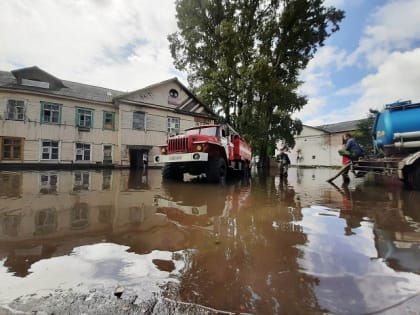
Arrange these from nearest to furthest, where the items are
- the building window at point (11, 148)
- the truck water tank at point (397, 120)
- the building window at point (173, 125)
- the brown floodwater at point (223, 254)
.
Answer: the brown floodwater at point (223, 254)
the truck water tank at point (397, 120)
the building window at point (11, 148)
the building window at point (173, 125)

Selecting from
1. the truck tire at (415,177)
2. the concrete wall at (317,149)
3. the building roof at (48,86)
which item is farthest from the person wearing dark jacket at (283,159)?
the concrete wall at (317,149)

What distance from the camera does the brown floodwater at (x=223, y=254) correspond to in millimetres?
1762

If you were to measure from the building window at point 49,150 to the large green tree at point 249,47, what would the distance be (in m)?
11.7

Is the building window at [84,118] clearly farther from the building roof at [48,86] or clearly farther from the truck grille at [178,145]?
the truck grille at [178,145]

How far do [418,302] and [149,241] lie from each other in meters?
2.49

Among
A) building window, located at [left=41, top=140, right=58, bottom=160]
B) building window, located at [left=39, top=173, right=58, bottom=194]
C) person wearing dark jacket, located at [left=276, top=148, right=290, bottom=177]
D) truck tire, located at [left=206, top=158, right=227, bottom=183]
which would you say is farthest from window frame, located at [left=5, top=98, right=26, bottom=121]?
person wearing dark jacket, located at [left=276, top=148, right=290, bottom=177]

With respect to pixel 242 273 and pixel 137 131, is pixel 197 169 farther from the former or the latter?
pixel 137 131

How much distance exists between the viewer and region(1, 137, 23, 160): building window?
1616 cm

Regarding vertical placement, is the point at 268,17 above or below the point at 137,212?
above

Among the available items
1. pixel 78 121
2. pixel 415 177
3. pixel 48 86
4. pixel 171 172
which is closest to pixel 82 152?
pixel 78 121

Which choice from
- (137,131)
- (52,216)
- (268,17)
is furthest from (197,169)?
(268,17)

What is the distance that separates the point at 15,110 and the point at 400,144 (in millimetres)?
21728

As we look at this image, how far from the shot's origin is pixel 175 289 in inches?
71.1

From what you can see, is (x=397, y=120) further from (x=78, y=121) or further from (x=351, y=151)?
(x=78, y=121)
